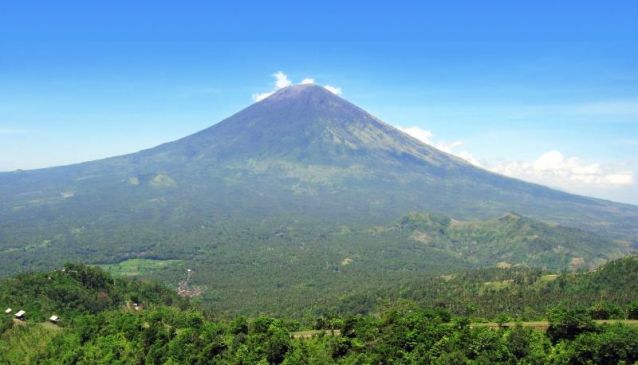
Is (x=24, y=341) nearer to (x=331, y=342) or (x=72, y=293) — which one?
(x=72, y=293)

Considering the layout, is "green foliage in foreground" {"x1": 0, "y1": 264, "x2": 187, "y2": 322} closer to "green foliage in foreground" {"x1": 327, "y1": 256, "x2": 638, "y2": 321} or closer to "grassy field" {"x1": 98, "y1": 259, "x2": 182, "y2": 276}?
"green foliage in foreground" {"x1": 327, "y1": 256, "x2": 638, "y2": 321}

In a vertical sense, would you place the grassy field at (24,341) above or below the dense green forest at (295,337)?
below

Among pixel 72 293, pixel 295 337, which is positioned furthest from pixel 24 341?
pixel 295 337

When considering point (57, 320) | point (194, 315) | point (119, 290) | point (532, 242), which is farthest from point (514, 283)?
point (532, 242)

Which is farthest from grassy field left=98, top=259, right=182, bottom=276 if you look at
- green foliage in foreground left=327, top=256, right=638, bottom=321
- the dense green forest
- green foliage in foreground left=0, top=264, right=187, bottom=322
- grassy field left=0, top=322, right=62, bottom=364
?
grassy field left=0, top=322, right=62, bottom=364

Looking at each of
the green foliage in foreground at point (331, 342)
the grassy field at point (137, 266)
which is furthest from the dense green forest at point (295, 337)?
the grassy field at point (137, 266)

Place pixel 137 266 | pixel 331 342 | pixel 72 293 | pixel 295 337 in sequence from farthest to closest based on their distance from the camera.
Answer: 1. pixel 137 266
2. pixel 72 293
3. pixel 295 337
4. pixel 331 342

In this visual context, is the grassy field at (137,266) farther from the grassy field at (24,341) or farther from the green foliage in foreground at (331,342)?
the green foliage in foreground at (331,342)
